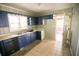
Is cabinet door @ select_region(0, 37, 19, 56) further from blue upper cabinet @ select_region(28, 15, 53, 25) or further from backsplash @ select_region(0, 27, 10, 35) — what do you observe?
blue upper cabinet @ select_region(28, 15, 53, 25)

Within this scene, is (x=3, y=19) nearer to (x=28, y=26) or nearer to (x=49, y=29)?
(x=28, y=26)

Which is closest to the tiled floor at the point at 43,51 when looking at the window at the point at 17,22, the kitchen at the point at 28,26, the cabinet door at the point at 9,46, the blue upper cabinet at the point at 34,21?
the kitchen at the point at 28,26

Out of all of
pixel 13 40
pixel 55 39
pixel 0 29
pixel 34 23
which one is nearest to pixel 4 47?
pixel 13 40

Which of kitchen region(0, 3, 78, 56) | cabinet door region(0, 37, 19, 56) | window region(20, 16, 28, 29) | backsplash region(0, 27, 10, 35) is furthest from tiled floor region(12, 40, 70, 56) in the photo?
window region(20, 16, 28, 29)

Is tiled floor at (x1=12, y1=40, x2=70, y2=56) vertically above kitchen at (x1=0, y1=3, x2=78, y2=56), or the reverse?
kitchen at (x1=0, y1=3, x2=78, y2=56)

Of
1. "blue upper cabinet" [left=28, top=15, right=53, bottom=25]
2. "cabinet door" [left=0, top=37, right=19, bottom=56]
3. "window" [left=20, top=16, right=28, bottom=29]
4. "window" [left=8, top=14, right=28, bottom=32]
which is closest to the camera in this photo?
"cabinet door" [left=0, top=37, right=19, bottom=56]

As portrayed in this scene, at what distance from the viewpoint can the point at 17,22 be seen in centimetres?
334

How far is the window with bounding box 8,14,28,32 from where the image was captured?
9.58 ft

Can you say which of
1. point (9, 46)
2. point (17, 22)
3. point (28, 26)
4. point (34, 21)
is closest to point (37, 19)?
point (34, 21)

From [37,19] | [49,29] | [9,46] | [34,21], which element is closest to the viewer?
[9,46]

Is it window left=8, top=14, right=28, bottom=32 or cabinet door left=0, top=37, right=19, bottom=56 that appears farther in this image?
window left=8, top=14, right=28, bottom=32

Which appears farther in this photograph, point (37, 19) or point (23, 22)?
point (37, 19)

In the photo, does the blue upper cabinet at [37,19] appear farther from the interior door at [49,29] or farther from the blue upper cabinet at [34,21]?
the interior door at [49,29]

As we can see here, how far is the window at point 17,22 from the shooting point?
2.92m
